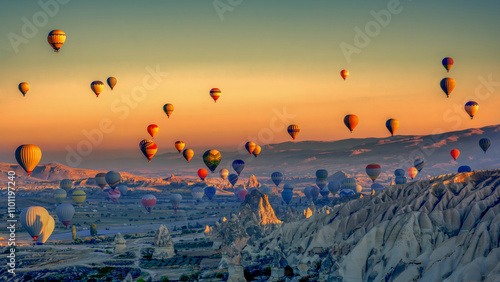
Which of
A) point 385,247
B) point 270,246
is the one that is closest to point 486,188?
point 385,247

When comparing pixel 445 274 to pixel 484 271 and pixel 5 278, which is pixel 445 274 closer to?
pixel 484 271

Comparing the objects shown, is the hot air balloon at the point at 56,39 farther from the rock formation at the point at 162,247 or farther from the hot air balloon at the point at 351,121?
the hot air balloon at the point at 351,121

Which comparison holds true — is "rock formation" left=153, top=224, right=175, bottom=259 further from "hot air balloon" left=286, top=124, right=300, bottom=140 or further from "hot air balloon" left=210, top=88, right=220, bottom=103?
"hot air balloon" left=286, top=124, right=300, bottom=140

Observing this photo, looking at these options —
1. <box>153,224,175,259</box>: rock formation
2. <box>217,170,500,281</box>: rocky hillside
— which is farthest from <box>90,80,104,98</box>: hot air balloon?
<box>217,170,500,281</box>: rocky hillside

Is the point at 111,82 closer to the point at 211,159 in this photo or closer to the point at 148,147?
the point at 148,147

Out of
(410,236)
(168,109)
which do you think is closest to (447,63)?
(410,236)

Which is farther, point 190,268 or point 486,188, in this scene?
point 190,268
